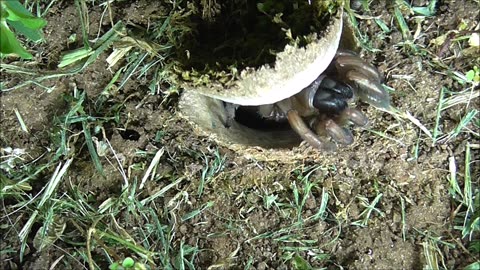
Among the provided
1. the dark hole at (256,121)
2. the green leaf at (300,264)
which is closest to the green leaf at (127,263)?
the green leaf at (300,264)

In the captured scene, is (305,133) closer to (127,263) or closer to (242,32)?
(242,32)

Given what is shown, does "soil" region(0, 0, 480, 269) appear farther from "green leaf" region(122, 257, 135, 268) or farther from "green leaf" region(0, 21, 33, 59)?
"green leaf" region(0, 21, 33, 59)

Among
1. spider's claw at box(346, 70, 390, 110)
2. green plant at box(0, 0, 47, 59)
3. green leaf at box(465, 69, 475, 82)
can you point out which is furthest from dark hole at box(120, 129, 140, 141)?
green leaf at box(465, 69, 475, 82)

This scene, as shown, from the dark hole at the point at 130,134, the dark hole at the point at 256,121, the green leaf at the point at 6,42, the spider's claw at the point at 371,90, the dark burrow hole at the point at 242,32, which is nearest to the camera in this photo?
the green leaf at the point at 6,42

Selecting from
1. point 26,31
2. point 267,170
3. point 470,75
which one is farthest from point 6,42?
point 470,75

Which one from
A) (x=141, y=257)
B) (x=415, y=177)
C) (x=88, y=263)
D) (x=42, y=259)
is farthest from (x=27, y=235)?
(x=415, y=177)

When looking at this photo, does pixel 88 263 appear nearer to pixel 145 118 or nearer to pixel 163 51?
pixel 145 118

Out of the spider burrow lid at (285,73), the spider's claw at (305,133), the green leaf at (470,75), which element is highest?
the spider burrow lid at (285,73)

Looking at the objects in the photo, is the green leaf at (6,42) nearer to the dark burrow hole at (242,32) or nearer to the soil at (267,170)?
the soil at (267,170)
